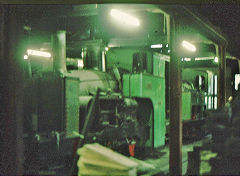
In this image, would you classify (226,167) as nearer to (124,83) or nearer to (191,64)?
(124,83)

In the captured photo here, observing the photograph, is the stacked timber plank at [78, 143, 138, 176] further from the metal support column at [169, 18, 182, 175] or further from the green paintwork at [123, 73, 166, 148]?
the green paintwork at [123, 73, 166, 148]

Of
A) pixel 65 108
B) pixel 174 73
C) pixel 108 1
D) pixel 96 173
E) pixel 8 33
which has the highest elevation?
pixel 108 1

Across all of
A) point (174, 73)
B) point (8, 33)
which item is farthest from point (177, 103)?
point (8, 33)

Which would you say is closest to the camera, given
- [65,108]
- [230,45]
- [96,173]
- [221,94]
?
[96,173]

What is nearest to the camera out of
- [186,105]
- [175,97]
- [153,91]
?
[175,97]

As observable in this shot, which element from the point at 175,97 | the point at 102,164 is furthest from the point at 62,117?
the point at 175,97

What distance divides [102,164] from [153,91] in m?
5.36

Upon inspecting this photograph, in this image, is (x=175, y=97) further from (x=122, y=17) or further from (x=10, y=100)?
(x=10, y=100)

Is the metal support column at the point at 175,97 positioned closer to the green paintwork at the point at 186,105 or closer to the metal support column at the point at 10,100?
the metal support column at the point at 10,100

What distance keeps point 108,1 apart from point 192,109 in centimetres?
1128

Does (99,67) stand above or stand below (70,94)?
above

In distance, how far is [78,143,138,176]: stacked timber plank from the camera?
498 centimetres

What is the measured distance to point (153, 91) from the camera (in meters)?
10.1

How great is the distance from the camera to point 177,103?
7270 mm
